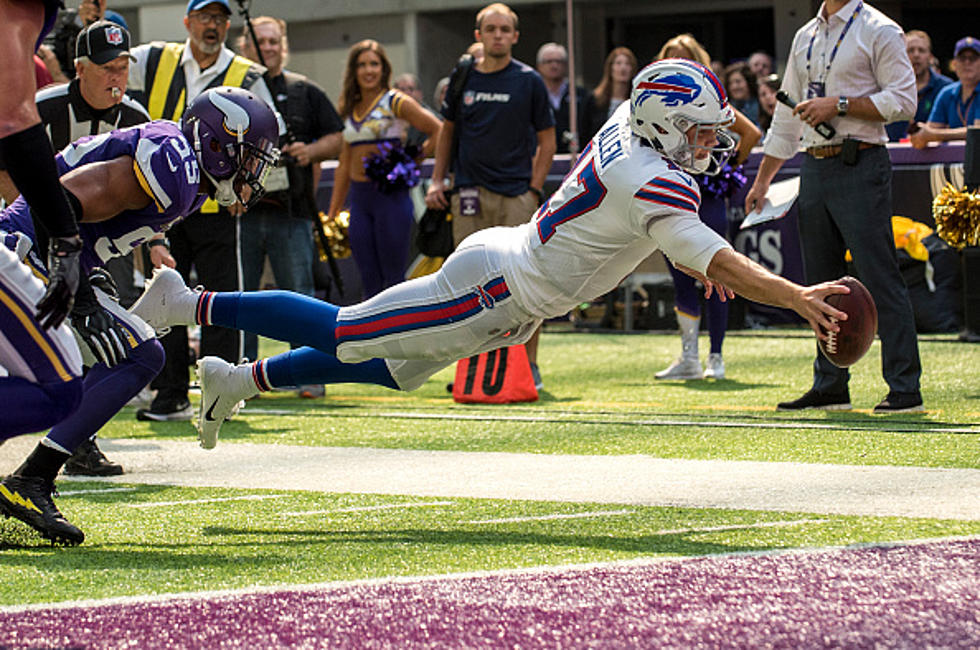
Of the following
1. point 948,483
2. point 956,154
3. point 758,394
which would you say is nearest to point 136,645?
point 948,483

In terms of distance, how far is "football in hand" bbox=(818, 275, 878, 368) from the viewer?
4.45m

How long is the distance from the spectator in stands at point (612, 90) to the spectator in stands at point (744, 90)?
0.98 m

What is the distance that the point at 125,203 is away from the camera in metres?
4.67

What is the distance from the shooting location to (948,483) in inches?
196

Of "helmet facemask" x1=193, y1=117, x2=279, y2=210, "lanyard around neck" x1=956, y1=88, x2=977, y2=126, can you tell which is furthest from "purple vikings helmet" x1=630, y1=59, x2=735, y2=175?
"lanyard around neck" x1=956, y1=88, x2=977, y2=126

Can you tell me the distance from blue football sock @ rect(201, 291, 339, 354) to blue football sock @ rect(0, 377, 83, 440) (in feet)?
5.18

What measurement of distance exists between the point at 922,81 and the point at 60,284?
958 centimetres

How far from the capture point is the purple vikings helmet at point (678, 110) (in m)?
4.86

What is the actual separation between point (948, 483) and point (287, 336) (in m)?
2.44

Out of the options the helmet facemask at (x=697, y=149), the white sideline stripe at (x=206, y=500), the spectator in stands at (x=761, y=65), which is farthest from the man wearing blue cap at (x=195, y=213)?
the spectator in stands at (x=761, y=65)

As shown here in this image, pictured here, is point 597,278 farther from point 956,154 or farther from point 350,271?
point 350,271

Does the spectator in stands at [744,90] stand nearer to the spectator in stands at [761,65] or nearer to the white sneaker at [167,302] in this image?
the spectator in stands at [761,65]

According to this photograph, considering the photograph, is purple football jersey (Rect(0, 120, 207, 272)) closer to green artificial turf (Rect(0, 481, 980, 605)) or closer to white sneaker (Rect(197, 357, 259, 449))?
white sneaker (Rect(197, 357, 259, 449))

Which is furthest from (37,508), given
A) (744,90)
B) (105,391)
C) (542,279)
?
(744,90)
